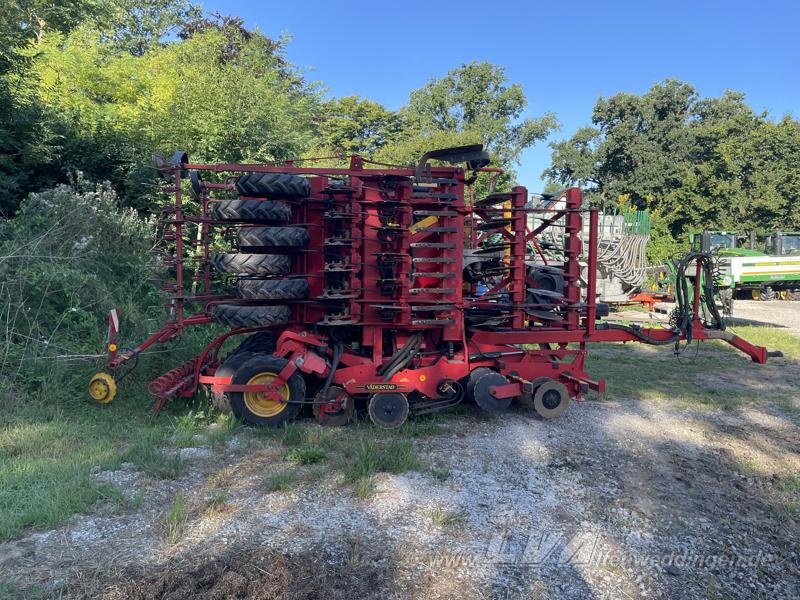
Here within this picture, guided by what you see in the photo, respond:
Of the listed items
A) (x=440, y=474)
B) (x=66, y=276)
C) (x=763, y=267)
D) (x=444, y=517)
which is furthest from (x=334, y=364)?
(x=763, y=267)

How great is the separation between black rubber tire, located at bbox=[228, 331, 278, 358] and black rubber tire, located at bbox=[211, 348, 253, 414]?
16cm

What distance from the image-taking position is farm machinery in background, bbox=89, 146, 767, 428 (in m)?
5.62

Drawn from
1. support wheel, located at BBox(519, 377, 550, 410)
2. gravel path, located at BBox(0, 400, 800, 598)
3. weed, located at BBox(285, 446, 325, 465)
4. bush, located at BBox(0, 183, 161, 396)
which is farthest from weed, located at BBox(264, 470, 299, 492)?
bush, located at BBox(0, 183, 161, 396)

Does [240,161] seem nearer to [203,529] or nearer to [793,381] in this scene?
[203,529]

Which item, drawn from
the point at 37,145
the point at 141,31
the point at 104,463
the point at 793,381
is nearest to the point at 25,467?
the point at 104,463

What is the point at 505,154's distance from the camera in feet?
128

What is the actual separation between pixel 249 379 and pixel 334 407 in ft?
2.83

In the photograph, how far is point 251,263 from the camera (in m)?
5.46

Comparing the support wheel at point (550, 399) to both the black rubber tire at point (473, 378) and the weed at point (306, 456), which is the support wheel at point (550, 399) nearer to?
the black rubber tire at point (473, 378)

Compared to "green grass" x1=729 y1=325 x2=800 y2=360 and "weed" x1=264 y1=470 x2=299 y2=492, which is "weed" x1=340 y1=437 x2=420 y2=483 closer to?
"weed" x1=264 y1=470 x2=299 y2=492

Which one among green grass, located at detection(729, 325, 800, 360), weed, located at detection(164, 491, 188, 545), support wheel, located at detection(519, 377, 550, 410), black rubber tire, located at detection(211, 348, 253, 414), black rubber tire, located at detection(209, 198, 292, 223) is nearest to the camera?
weed, located at detection(164, 491, 188, 545)

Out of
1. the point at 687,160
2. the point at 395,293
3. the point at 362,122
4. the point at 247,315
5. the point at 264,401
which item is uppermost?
the point at 362,122

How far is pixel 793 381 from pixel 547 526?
21.4ft

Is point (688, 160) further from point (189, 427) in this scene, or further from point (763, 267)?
point (189, 427)
